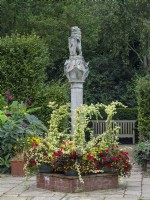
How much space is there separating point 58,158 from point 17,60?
5818 millimetres

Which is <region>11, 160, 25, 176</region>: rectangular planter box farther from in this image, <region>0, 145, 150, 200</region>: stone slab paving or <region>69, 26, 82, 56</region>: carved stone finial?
<region>69, 26, 82, 56</region>: carved stone finial

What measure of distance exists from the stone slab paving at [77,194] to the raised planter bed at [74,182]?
0.11m

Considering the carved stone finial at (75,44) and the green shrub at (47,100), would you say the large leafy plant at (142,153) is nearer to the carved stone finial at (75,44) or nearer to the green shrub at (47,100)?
the green shrub at (47,100)

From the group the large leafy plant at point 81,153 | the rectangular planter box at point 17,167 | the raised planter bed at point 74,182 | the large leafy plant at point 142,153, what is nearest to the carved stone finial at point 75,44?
the large leafy plant at point 142,153

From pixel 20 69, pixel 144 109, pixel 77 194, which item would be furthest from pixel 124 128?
pixel 77 194

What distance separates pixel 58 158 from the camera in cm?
694

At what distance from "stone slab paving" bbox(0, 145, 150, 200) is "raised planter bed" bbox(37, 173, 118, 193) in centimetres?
11

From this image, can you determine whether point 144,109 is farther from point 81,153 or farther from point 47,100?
point 81,153

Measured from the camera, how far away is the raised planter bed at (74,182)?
688 centimetres

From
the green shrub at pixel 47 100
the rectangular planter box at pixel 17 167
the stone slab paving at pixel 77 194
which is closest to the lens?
the stone slab paving at pixel 77 194

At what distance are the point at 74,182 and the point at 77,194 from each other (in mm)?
215

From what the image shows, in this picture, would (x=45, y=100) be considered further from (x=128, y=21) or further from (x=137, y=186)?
(x=128, y=21)

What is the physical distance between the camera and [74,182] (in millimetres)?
6887

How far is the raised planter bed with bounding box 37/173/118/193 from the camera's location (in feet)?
22.6
